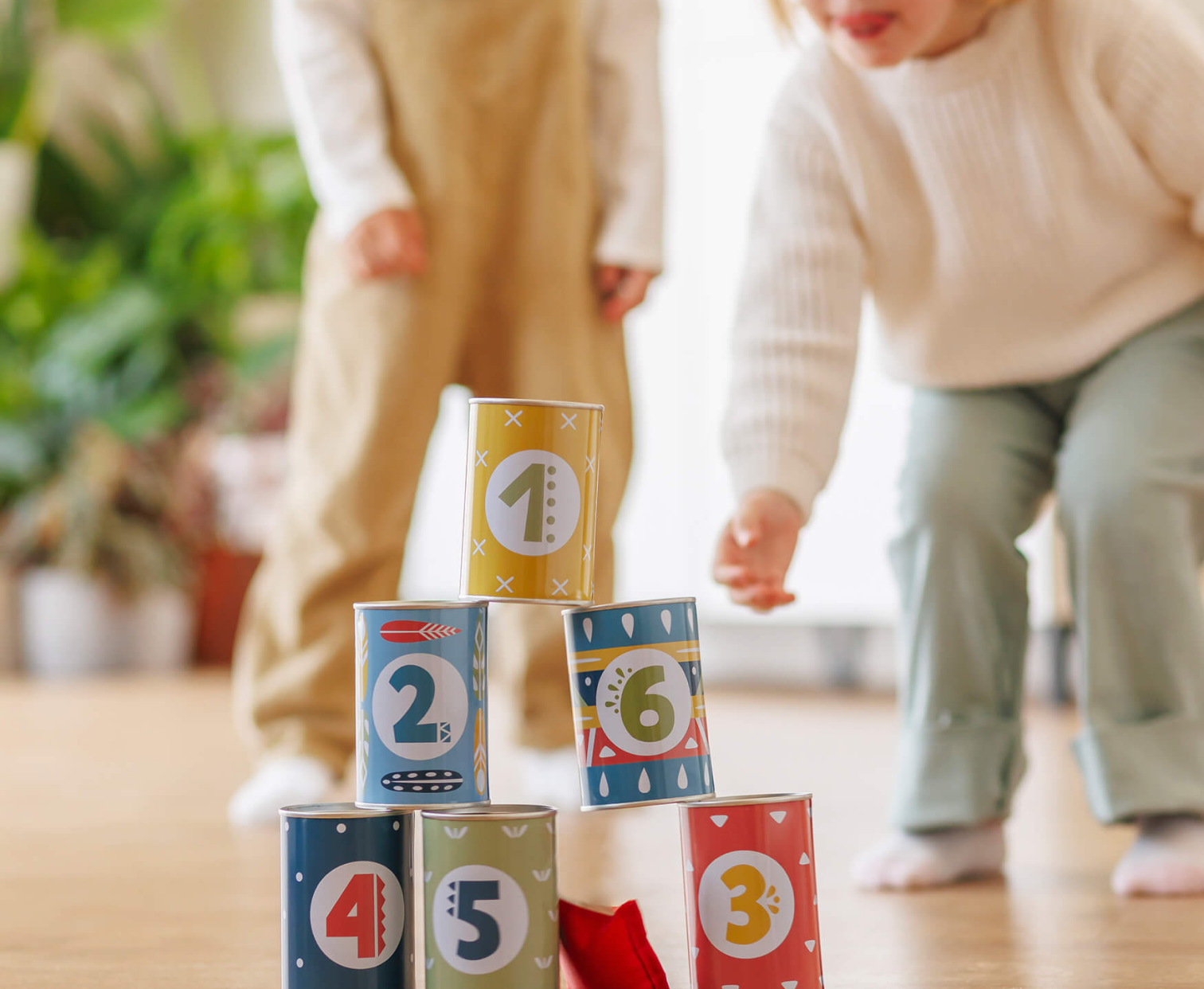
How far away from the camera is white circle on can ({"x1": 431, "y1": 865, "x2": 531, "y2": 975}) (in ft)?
2.21

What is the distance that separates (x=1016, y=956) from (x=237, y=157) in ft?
10.2

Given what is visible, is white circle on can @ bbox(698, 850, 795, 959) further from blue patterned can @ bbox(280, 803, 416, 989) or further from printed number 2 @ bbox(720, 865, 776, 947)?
blue patterned can @ bbox(280, 803, 416, 989)

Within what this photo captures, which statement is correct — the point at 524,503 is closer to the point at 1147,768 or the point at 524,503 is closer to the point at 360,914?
the point at 360,914

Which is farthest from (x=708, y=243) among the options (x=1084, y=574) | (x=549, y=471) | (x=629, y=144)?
(x=549, y=471)

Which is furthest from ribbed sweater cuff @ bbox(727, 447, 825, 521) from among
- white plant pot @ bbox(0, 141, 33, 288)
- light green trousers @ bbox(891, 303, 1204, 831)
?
white plant pot @ bbox(0, 141, 33, 288)

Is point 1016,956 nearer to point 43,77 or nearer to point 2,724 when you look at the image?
point 2,724

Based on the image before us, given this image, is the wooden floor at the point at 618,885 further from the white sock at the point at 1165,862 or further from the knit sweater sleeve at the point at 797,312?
the knit sweater sleeve at the point at 797,312

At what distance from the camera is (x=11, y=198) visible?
3295 millimetres

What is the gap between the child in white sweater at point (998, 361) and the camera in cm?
103

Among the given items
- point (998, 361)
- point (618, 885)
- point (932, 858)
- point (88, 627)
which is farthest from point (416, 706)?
point (88, 627)

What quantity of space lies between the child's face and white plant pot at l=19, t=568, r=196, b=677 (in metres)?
2.44

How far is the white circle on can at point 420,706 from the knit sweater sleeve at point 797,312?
1.29 ft

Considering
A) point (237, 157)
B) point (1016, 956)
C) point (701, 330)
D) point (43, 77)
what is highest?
point (43, 77)

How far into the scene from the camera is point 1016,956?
824mm
